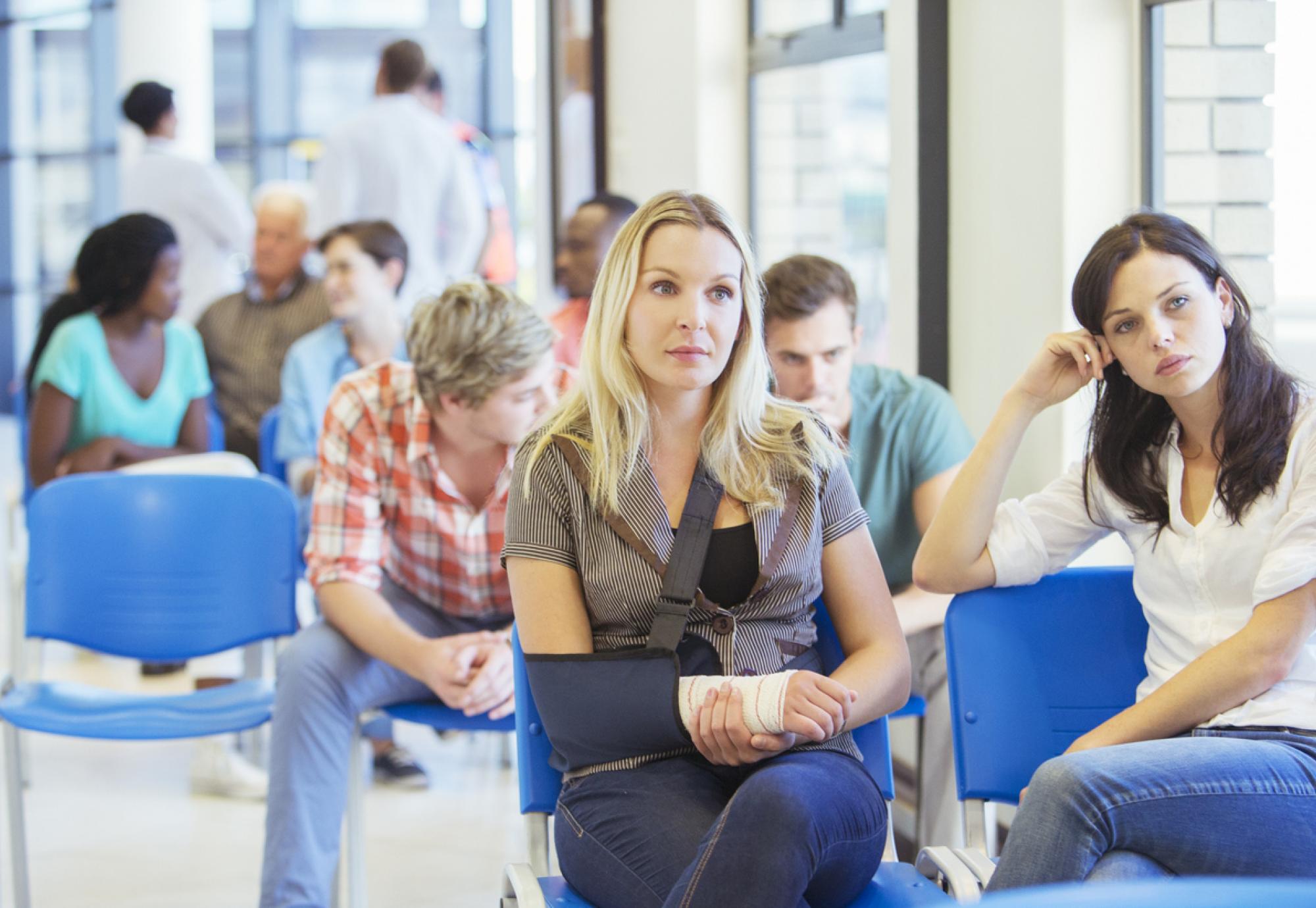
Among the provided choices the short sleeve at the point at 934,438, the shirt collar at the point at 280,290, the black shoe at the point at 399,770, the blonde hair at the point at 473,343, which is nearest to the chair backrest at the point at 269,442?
the shirt collar at the point at 280,290

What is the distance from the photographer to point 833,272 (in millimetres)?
2527

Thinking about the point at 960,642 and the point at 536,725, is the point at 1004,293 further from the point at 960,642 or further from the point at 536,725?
the point at 536,725

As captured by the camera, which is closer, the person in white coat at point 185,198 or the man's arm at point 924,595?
the man's arm at point 924,595

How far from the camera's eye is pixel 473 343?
Answer: 248 cm

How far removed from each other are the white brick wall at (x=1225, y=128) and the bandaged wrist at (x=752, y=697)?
127 centimetres

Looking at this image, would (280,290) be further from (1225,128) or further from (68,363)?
(1225,128)

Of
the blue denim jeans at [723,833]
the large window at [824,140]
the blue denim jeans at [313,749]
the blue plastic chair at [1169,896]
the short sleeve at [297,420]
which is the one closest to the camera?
the blue plastic chair at [1169,896]

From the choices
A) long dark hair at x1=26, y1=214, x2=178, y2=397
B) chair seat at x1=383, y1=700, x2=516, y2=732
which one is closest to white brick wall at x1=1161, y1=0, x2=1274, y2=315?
chair seat at x1=383, y1=700, x2=516, y2=732

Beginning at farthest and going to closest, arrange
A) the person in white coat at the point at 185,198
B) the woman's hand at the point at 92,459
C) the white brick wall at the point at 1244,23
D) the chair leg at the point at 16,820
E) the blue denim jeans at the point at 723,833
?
the person in white coat at the point at 185,198, the woman's hand at the point at 92,459, the chair leg at the point at 16,820, the white brick wall at the point at 1244,23, the blue denim jeans at the point at 723,833

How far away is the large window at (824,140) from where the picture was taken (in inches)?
140

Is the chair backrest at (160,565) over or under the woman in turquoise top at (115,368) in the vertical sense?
under

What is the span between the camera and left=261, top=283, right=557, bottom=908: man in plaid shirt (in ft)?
7.74

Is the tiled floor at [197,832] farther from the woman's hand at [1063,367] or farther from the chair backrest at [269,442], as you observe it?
the woman's hand at [1063,367]

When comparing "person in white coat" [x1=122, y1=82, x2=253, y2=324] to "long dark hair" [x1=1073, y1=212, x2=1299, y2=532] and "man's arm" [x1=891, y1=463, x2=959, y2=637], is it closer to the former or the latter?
"man's arm" [x1=891, y1=463, x2=959, y2=637]
